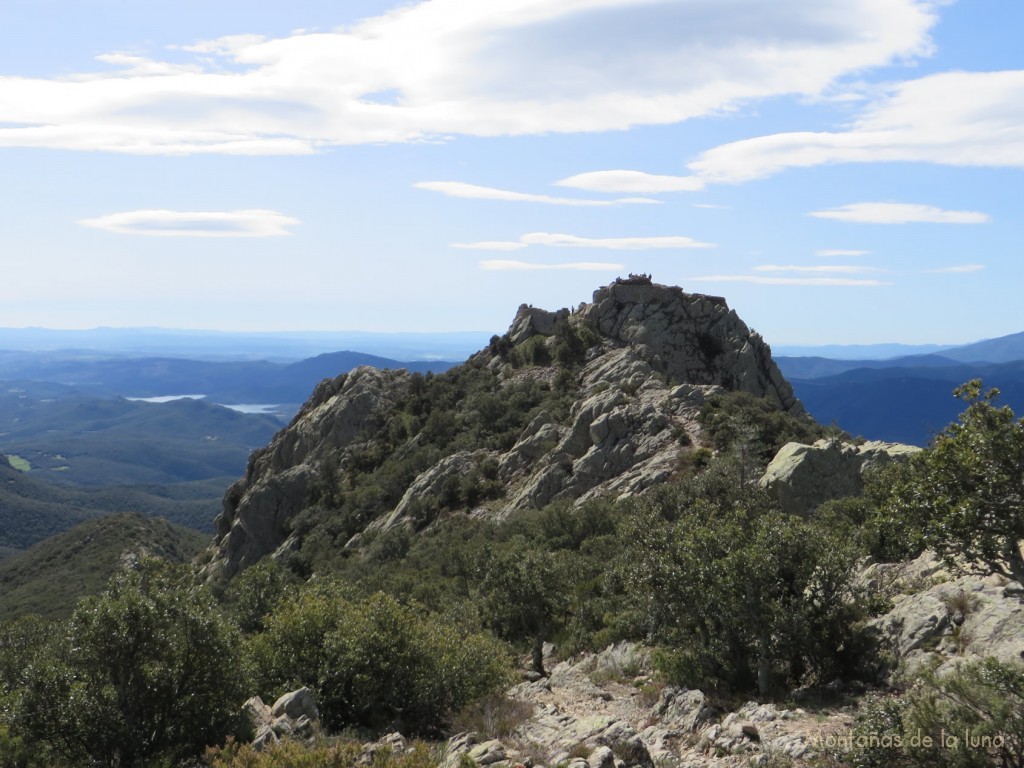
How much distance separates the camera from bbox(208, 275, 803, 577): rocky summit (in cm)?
6631

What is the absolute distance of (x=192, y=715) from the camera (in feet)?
67.7

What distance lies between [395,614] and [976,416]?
734 inches

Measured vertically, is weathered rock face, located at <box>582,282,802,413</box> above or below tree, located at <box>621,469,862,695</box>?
above

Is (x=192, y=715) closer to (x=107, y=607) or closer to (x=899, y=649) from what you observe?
(x=107, y=607)

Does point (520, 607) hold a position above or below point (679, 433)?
below

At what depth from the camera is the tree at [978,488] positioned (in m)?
19.0

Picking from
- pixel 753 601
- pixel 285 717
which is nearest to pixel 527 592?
pixel 753 601

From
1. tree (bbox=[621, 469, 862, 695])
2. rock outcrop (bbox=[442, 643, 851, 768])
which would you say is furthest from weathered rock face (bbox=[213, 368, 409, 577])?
tree (bbox=[621, 469, 862, 695])

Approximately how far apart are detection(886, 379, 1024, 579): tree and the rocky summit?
37543 millimetres

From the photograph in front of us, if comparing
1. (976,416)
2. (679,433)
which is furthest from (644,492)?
(976,416)

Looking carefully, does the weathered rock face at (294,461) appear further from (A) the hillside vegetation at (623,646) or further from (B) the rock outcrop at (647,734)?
(B) the rock outcrop at (647,734)

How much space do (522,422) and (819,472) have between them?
3921 cm

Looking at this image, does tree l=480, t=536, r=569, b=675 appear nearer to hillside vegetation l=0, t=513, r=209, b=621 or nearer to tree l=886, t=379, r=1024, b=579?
tree l=886, t=379, r=1024, b=579

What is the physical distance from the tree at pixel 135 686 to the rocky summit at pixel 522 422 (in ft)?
136
